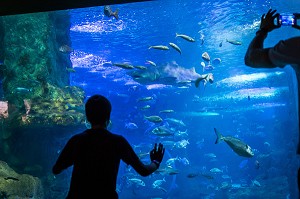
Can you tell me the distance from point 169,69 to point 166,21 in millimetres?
3208

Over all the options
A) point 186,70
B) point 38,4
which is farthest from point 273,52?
point 186,70

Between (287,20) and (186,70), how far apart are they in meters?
17.4

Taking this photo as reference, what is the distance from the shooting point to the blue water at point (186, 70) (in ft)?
52.3

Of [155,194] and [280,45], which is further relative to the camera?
[155,194]

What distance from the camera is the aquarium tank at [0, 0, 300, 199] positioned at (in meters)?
10.9

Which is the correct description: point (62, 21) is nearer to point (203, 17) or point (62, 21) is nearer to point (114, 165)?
point (203, 17)

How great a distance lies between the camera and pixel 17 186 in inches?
327

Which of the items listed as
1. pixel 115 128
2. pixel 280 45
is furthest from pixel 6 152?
pixel 115 128

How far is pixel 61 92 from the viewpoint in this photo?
12117 mm

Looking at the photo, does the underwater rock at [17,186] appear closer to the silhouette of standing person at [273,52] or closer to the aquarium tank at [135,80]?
the aquarium tank at [135,80]

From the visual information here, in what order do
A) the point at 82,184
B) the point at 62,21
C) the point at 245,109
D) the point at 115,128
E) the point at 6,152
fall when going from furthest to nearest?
the point at 245,109, the point at 115,128, the point at 62,21, the point at 6,152, the point at 82,184

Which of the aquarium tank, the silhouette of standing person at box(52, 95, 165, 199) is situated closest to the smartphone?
the silhouette of standing person at box(52, 95, 165, 199)

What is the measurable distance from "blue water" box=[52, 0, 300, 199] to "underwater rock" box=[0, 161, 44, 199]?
21.9 ft

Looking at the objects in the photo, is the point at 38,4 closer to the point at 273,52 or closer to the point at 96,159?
the point at 96,159
